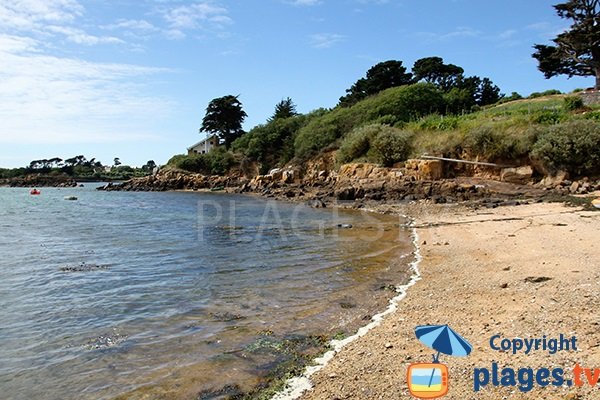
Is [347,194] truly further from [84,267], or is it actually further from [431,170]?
[84,267]

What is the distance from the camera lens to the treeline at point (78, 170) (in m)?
128

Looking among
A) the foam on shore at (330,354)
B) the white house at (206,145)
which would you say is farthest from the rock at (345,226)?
the white house at (206,145)

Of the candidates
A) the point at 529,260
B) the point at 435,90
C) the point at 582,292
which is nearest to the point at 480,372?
the point at 582,292

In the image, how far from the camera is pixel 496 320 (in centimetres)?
578

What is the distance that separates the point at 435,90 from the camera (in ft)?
157

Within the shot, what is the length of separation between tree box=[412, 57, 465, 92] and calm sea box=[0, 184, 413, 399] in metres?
55.9

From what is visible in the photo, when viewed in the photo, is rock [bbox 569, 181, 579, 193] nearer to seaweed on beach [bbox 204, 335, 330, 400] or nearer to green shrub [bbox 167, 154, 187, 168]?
seaweed on beach [bbox 204, 335, 330, 400]

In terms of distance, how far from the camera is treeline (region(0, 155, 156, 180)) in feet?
420

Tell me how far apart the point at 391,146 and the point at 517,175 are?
9688 millimetres

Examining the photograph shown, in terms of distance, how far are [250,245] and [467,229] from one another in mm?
7902

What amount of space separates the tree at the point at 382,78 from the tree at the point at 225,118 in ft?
76.6

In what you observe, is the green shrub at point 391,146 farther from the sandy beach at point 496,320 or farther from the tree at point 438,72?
the tree at point 438,72

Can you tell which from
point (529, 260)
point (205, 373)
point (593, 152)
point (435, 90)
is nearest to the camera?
point (205, 373)

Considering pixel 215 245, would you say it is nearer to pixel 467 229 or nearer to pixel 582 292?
pixel 467 229
